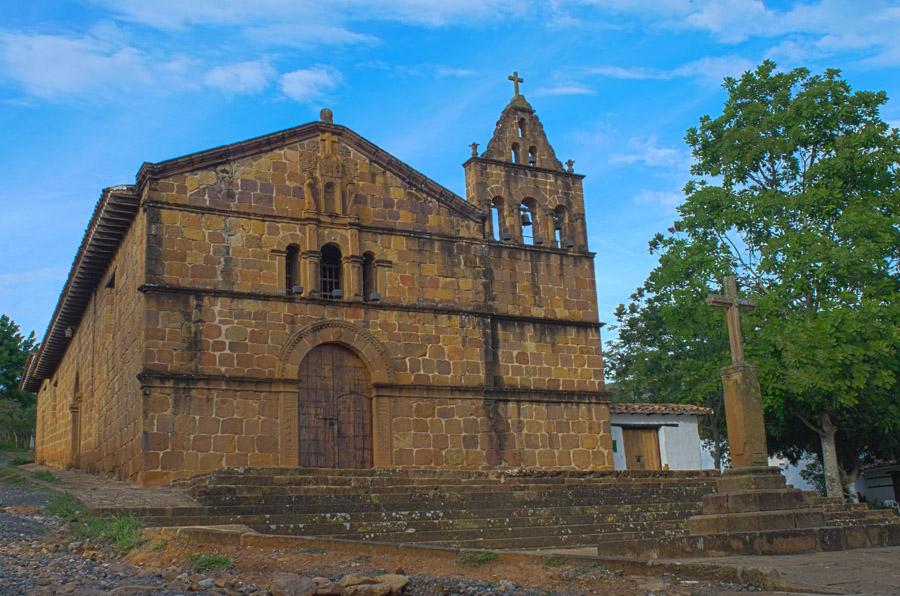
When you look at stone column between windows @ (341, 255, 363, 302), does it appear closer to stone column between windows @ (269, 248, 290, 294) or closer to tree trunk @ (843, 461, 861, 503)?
stone column between windows @ (269, 248, 290, 294)

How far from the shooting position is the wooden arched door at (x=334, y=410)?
1989 cm

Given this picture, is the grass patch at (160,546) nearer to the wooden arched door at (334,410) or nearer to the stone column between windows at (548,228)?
the wooden arched door at (334,410)

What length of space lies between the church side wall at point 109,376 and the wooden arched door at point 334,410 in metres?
3.44

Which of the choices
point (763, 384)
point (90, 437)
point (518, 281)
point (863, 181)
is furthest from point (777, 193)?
point (90, 437)

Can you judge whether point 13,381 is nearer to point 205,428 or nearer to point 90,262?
point 90,262

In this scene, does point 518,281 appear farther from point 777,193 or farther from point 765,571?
point 765,571

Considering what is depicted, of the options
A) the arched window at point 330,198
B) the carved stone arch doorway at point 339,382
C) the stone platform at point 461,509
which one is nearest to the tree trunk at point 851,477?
the stone platform at point 461,509

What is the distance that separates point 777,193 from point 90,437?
65.0 feet

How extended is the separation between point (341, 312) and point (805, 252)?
1162cm

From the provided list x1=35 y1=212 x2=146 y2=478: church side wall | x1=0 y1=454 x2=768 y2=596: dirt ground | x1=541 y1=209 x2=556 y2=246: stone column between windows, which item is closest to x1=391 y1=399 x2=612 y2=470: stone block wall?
x1=541 y1=209 x2=556 y2=246: stone column between windows

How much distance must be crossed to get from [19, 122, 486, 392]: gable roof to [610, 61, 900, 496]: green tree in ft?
24.0

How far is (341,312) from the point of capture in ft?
68.0

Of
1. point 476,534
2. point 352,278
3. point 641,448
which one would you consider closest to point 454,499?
point 476,534

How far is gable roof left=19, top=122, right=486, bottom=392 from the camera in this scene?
1995 centimetres
